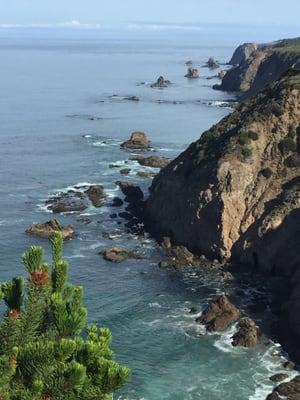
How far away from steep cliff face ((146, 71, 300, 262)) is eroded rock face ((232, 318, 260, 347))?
540 inches

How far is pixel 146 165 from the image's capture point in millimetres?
108125

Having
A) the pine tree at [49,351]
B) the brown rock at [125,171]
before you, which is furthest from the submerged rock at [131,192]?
the pine tree at [49,351]

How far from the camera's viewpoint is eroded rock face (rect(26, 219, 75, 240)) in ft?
245

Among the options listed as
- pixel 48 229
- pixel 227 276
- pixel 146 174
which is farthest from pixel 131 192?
pixel 227 276

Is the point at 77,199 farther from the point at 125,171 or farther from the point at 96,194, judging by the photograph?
the point at 125,171

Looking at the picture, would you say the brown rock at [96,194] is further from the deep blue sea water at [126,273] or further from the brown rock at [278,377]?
the brown rock at [278,377]

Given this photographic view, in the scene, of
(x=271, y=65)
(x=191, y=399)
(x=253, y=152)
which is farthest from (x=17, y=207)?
(x=271, y=65)

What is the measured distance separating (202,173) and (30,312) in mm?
60489

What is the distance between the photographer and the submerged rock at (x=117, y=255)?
2685 inches

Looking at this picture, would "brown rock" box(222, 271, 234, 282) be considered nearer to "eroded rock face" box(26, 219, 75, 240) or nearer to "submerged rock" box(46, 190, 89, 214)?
"eroded rock face" box(26, 219, 75, 240)

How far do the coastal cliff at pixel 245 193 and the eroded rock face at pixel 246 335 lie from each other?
7.41m

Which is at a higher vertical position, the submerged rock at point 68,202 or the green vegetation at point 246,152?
the green vegetation at point 246,152

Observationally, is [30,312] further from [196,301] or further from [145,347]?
[196,301]

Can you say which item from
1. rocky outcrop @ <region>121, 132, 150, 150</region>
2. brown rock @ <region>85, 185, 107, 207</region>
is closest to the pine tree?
brown rock @ <region>85, 185, 107, 207</region>
